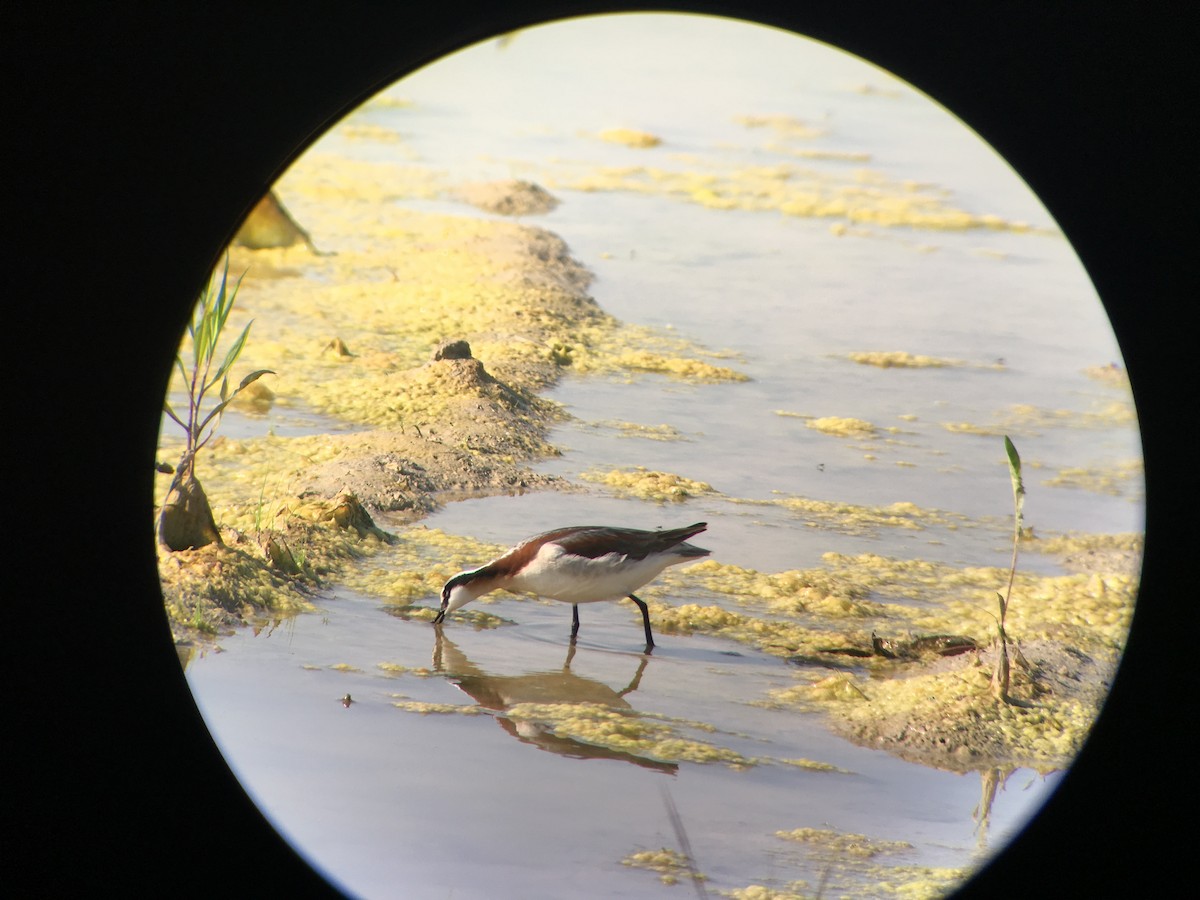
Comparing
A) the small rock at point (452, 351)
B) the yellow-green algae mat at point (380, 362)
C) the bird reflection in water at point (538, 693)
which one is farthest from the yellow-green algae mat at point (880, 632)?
the small rock at point (452, 351)

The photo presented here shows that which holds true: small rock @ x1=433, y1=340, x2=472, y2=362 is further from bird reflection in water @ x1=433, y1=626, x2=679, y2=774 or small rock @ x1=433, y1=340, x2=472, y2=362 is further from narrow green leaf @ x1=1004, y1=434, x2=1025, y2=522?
narrow green leaf @ x1=1004, y1=434, x2=1025, y2=522

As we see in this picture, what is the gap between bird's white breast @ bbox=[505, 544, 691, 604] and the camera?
61.2 inches

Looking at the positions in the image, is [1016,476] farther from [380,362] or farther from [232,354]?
[232,354]

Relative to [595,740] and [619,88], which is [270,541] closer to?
[595,740]

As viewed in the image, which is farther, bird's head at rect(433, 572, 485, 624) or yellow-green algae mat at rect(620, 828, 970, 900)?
bird's head at rect(433, 572, 485, 624)

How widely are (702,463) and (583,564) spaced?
227 millimetres

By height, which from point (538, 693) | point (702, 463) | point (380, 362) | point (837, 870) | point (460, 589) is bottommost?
point (837, 870)

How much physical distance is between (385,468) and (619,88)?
67cm

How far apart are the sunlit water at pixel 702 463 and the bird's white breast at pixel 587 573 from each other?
0.05 m

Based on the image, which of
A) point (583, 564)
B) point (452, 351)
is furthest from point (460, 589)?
point (452, 351)

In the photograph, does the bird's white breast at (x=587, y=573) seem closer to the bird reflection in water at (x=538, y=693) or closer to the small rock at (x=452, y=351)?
the bird reflection in water at (x=538, y=693)

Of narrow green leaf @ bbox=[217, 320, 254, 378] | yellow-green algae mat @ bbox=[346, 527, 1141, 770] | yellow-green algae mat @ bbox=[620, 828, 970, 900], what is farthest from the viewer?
narrow green leaf @ bbox=[217, 320, 254, 378]

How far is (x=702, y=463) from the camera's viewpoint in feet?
5.37

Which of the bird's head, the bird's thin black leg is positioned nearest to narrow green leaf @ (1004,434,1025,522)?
the bird's thin black leg
